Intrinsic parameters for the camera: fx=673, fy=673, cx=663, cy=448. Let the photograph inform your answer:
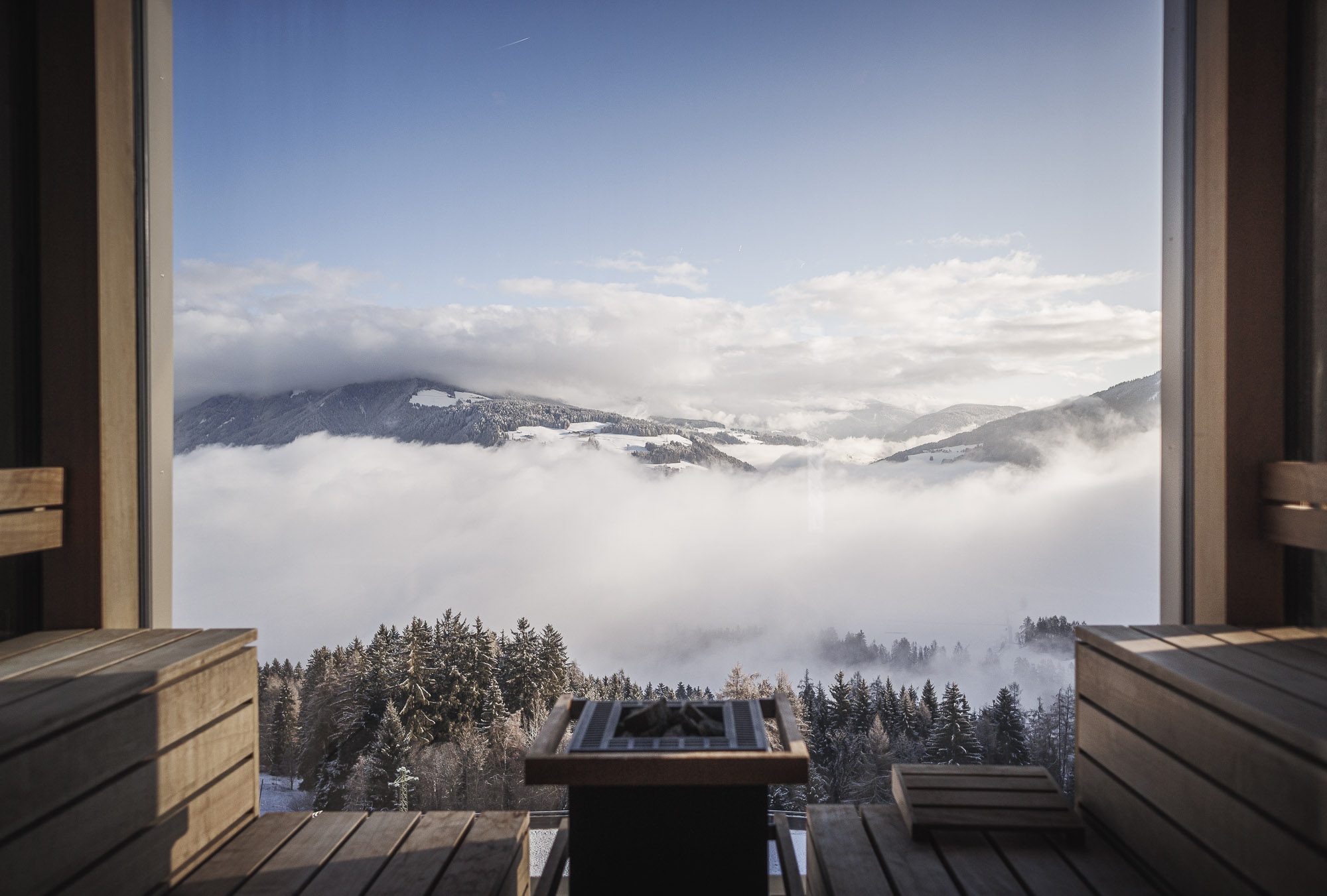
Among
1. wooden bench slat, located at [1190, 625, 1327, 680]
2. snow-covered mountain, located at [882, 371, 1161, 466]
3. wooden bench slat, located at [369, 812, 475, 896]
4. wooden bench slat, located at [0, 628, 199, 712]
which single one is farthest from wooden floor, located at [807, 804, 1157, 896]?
wooden bench slat, located at [0, 628, 199, 712]

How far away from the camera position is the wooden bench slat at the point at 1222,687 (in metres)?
1.07

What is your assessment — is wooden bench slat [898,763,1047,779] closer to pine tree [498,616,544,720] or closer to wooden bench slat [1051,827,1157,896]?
wooden bench slat [1051,827,1157,896]

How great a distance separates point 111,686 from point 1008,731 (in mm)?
2519

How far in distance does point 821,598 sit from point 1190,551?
1134 millimetres

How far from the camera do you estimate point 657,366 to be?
8.59ft

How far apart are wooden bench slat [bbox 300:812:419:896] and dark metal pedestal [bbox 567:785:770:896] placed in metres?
0.44

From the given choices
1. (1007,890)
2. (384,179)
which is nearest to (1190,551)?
(1007,890)

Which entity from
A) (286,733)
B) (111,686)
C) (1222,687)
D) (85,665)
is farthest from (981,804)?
(286,733)

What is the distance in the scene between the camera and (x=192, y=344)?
8.09ft

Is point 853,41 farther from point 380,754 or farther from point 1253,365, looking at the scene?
point 380,754

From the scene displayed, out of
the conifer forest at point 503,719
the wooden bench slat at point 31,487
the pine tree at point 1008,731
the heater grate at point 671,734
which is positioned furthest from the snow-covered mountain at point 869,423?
the wooden bench slat at point 31,487

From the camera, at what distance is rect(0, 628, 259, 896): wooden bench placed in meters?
1.13

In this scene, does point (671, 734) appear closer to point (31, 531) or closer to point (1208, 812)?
point (1208, 812)

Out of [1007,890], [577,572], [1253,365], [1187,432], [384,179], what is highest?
[384,179]
